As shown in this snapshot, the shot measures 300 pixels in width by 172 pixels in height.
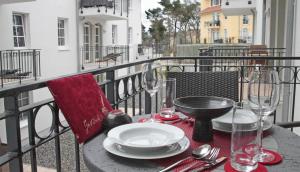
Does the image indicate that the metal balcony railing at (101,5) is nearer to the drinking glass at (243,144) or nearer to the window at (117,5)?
the window at (117,5)

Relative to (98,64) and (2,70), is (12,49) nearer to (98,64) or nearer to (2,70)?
(2,70)

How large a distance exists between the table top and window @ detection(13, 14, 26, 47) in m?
8.31

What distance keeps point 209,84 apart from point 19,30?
7943 mm

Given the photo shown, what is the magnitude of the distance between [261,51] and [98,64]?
712 cm

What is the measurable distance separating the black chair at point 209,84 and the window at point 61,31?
9053 mm

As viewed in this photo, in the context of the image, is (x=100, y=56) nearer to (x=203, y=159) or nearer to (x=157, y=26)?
(x=203, y=159)

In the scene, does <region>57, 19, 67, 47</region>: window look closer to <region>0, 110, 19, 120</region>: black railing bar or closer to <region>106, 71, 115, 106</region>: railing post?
<region>106, 71, 115, 106</region>: railing post

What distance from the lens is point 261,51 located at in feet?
23.5

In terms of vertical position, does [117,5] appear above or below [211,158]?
above

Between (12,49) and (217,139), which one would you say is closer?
(217,139)

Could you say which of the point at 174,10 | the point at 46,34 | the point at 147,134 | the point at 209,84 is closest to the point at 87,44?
the point at 46,34

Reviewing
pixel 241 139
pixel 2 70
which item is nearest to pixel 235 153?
pixel 241 139

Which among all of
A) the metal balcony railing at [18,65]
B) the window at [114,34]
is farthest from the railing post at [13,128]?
the window at [114,34]

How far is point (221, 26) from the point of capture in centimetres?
3272
